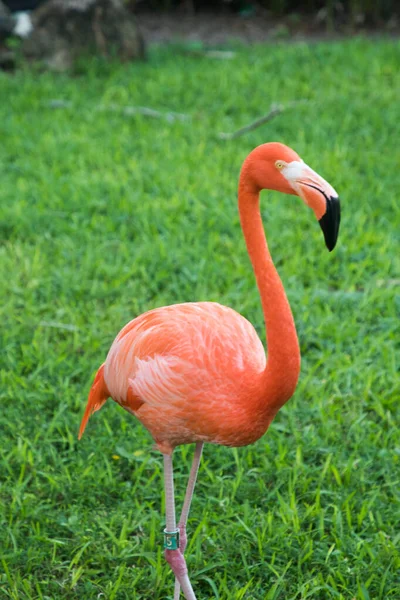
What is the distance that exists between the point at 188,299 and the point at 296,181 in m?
2.31

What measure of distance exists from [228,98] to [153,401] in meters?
5.34

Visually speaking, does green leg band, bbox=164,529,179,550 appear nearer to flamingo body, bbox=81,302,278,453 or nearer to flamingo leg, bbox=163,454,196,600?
flamingo leg, bbox=163,454,196,600

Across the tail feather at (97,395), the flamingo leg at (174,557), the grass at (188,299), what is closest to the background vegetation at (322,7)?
the grass at (188,299)

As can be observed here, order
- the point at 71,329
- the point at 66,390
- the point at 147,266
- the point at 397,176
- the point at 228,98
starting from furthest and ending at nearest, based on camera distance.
Answer: the point at 228,98 < the point at 397,176 < the point at 147,266 < the point at 71,329 < the point at 66,390

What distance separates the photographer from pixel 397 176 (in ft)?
19.0

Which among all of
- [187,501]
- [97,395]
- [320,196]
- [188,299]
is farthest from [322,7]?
[320,196]

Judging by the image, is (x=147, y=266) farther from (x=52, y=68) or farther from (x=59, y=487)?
(x=52, y=68)

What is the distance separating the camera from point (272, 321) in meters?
2.28

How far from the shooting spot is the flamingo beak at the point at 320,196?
200 cm

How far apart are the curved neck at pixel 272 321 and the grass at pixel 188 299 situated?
78 cm

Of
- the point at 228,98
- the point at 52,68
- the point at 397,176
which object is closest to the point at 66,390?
the point at 397,176

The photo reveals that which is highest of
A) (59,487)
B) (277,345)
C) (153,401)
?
(277,345)

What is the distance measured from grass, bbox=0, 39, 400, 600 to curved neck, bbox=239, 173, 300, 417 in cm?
78

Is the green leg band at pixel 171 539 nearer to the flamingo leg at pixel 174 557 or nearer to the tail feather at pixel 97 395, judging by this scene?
the flamingo leg at pixel 174 557
